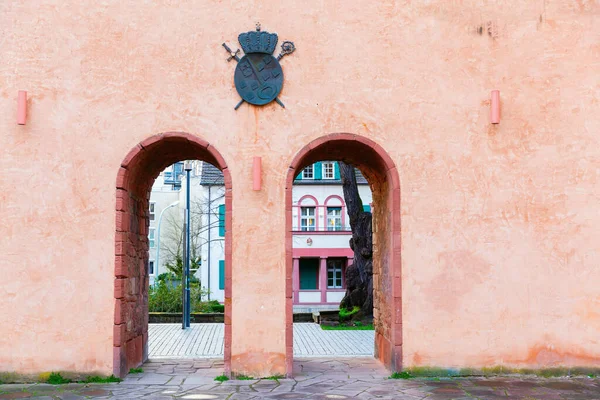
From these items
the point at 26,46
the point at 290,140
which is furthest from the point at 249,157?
the point at 26,46

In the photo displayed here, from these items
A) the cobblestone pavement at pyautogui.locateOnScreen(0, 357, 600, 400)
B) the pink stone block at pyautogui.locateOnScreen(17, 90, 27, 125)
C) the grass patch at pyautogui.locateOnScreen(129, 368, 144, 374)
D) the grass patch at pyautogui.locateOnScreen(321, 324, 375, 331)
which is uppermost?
the pink stone block at pyautogui.locateOnScreen(17, 90, 27, 125)

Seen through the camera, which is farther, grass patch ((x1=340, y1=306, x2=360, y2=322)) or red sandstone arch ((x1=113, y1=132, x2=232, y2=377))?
grass patch ((x1=340, y1=306, x2=360, y2=322))

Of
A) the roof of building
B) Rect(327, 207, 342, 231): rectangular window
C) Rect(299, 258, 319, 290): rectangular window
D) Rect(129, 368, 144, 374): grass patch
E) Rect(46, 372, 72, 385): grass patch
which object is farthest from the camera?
Rect(299, 258, 319, 290): rectangular window

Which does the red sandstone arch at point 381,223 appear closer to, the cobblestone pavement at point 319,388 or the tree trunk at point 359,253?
the cobblestone pavement at point 319,388

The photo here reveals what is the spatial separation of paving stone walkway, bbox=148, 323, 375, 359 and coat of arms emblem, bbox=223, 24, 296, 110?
468 centimetres

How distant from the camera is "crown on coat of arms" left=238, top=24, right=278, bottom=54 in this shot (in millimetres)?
9172

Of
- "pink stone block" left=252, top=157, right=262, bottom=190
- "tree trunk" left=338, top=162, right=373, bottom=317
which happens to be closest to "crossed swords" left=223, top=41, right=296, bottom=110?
"pink stone block" left=252, top=157, right=262, bottom=190

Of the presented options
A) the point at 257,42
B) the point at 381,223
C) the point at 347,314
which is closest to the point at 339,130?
the point at 257,42

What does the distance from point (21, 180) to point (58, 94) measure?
1273 millimetres

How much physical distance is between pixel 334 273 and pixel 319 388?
26440mm

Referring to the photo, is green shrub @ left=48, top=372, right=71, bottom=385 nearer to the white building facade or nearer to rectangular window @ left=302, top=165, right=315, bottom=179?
the white building facade

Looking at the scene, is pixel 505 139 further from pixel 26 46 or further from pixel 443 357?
pixel 26 46

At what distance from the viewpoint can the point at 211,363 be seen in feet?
→ 34.0

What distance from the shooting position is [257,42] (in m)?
9.18
